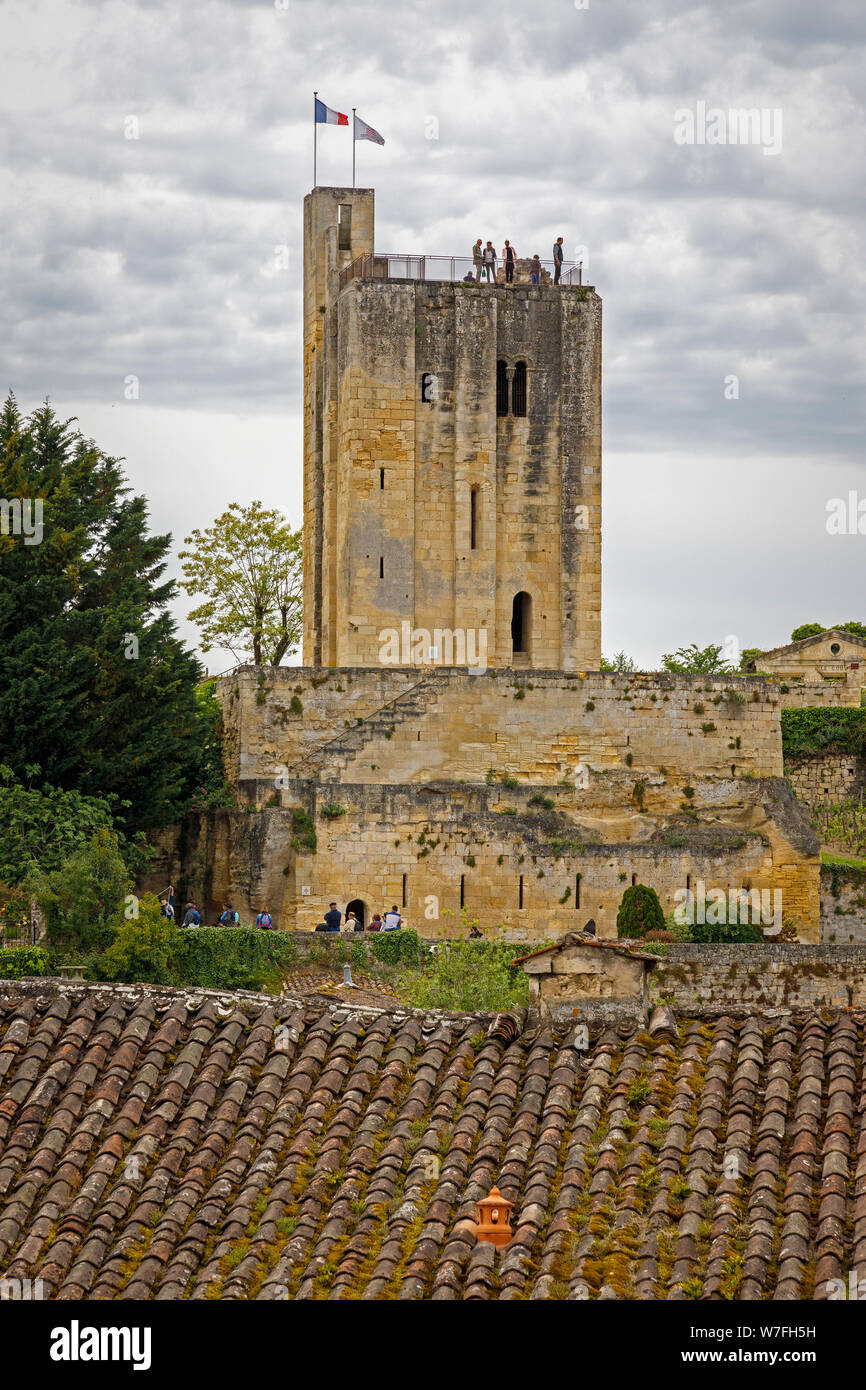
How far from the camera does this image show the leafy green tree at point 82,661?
3875 cm

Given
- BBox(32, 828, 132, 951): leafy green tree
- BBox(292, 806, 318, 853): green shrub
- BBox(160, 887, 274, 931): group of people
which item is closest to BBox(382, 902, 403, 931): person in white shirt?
BBox(160, 887, 274, 931): group of people

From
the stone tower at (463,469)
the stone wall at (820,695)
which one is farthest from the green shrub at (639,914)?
the stone wall at (820,695)

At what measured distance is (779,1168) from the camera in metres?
15.1

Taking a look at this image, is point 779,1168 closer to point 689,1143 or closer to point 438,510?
point 689,1143

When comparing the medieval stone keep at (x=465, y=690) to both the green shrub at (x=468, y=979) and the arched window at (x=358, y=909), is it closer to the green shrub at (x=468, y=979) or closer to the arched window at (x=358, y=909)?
the arched window at (x=358, y=909)

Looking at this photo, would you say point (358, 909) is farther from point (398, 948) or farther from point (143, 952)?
point (143, 952)

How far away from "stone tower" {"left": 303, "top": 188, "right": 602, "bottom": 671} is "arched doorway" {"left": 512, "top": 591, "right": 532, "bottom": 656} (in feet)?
0.14


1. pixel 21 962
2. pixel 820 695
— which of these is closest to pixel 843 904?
pixel 820 695

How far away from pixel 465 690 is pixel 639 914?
6.65 m

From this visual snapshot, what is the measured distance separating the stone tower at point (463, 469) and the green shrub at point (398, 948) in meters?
12.0

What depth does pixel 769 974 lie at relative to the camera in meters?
35.7
